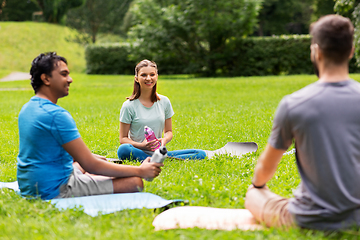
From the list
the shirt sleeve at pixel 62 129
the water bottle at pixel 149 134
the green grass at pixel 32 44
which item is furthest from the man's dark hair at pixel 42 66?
the green grass at pixel 32 44

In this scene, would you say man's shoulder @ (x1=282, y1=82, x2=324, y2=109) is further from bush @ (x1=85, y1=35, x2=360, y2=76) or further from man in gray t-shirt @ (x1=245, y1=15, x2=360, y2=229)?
bush @ (x1=85, y1=35, x2=360, y2=76)

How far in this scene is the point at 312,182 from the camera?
258 cm

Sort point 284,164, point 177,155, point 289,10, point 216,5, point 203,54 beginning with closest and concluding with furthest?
point 284,164
point 177,155
point 216,5
point 203,54
point 289,10

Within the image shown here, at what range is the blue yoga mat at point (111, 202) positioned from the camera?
340cm

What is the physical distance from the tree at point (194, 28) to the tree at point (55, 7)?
15.9 meters

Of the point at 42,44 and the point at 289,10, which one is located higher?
the point at 289,10

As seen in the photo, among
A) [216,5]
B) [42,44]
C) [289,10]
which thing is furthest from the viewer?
[289,10]

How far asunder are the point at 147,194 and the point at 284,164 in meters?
2.09

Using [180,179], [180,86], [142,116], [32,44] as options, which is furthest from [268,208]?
[32,44]

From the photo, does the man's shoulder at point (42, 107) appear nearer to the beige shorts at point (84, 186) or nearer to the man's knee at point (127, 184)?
the beige shorts at point (84, 186)

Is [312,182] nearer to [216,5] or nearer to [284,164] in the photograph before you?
[284,164]

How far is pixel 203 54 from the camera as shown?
79.5ft

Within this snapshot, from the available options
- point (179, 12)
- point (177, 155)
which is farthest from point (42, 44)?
point (177, 155)

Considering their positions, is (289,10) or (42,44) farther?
(289,10)
